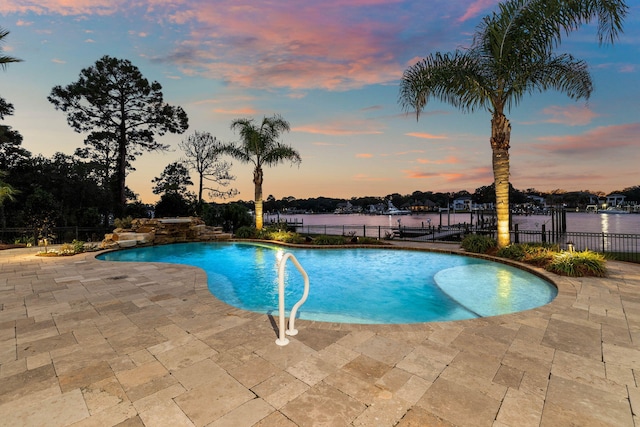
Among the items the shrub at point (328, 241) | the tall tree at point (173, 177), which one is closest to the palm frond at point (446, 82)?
the shrub at point (328, 241)

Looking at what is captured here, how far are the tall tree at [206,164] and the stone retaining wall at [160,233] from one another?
35.0ft

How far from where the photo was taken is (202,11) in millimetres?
10117

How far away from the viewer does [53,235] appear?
1667 centimetres

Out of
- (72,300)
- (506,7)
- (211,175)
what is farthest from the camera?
(211,175)

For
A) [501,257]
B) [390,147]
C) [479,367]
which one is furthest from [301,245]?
[390,147]

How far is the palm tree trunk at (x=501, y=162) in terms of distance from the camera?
32.7 feet

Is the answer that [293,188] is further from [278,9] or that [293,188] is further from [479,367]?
[479,367]

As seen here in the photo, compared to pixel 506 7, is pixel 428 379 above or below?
below

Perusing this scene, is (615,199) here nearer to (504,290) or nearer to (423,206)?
(423,206)

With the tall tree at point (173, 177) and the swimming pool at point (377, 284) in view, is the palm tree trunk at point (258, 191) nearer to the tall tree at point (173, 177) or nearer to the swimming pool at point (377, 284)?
the swimming pool at point (377, 284)

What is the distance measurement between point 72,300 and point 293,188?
48.4 metres

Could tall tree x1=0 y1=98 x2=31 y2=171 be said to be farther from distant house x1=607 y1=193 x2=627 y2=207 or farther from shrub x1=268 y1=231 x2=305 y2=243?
distant house x1=607 y1=193 x2=627 y2=207

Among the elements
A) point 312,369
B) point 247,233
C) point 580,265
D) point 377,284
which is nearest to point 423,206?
point 247,233

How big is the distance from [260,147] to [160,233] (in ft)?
26.7
